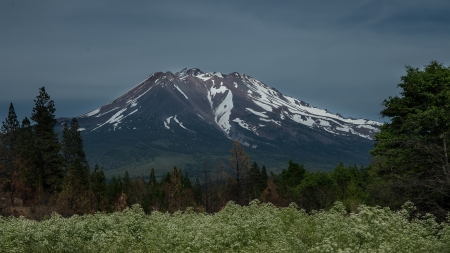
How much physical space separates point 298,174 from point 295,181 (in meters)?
3.97

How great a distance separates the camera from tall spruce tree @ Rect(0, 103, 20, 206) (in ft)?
198

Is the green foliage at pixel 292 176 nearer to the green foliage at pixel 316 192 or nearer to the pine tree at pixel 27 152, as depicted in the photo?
the green foliage at pixel 316 192

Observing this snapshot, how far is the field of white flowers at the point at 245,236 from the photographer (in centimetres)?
1358

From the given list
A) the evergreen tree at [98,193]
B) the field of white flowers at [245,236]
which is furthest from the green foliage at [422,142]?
the evergreen tree at [98,193]

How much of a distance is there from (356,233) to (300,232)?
7.28 m

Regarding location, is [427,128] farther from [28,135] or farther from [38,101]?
[28,135]

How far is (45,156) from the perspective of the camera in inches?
2382

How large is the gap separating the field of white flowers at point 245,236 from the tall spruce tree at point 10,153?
41677 mm

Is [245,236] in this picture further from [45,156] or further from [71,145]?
[71,145]

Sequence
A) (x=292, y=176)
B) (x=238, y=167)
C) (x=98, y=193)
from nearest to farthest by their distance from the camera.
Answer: (x=238, y=167)
(x=98, y=193)
(x=292, y=176)

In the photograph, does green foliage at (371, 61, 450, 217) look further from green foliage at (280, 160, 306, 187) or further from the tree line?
green foliage at (280, 160, 306, 187)

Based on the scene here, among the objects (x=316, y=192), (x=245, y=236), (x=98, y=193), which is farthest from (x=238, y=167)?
(x=245, y=236)

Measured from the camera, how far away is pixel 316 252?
38.6ft

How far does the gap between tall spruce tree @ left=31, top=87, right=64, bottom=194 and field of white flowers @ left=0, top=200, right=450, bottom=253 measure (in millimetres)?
39709
